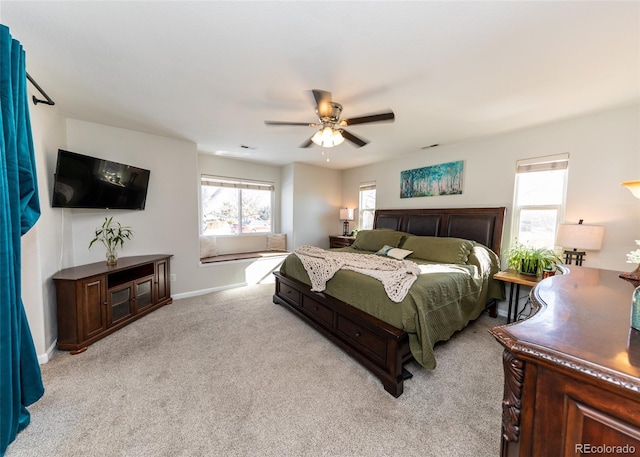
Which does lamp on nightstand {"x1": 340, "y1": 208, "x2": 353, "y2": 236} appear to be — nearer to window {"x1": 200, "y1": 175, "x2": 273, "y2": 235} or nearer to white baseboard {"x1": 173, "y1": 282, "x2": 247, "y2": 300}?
window {"x1": 200, "y1": 175, "x2": 273, "y2": 235}

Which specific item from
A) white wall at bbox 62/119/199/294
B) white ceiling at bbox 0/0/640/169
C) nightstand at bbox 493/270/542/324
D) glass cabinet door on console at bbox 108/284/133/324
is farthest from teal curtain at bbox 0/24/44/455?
nightstand at bbox 493/270/542/324

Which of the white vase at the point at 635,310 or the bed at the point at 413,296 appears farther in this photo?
the bed at the point at 413,296

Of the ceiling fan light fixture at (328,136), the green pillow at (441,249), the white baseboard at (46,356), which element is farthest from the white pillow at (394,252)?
the white baseboard at (46,356)

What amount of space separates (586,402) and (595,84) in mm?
2772

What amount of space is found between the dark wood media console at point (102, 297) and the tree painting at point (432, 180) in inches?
169

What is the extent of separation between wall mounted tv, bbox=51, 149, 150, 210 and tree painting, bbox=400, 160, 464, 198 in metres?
4.27

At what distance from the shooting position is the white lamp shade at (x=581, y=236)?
2400mm

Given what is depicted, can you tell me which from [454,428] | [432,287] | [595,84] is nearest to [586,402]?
[454,428]

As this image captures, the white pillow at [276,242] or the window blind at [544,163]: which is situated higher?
the window blind at [544,163]

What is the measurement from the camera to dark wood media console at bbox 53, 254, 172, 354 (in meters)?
2.34

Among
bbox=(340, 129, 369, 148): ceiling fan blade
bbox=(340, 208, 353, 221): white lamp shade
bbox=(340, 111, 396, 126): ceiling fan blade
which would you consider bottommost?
bbox=(340, 208, 353, 221): white lamp shade

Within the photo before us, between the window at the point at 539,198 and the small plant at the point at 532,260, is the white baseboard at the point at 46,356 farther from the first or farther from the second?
the window at the point at 539,198

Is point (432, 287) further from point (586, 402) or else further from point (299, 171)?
point (299, 171)

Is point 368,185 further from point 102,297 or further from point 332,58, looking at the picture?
point 102,297
